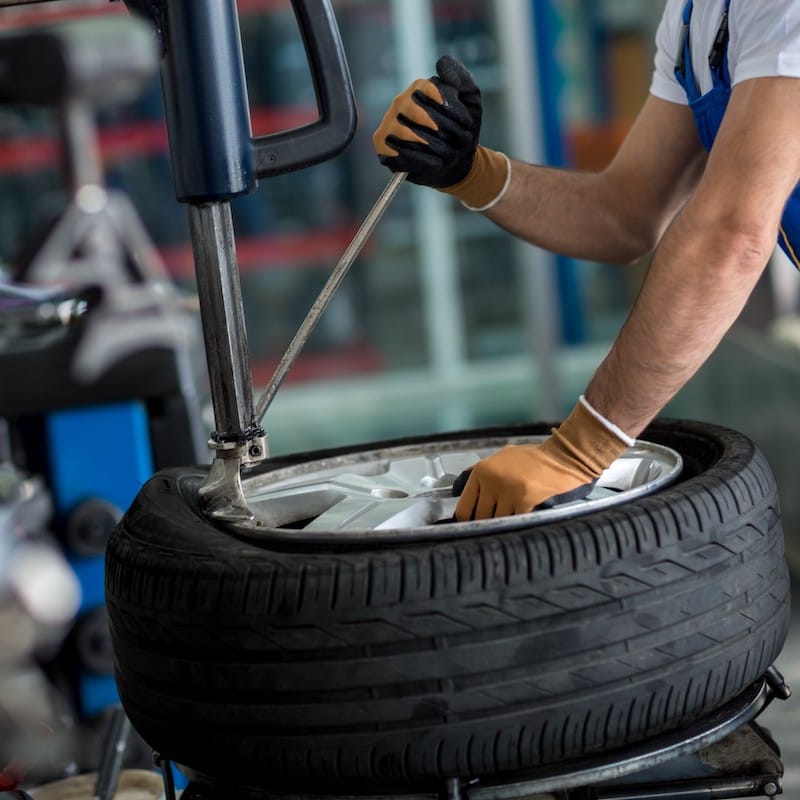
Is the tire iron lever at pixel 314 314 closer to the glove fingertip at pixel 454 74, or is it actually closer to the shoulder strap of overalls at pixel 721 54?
the glove fingertip at pixel 454 74

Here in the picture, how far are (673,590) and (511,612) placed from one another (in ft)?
0.40

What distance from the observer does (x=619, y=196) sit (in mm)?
1507

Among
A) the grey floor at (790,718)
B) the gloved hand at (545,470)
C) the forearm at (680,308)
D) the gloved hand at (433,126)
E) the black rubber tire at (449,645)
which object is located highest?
the gloved hand at (433,126)

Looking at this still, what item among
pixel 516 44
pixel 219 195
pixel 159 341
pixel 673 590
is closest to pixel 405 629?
pixel 673 590

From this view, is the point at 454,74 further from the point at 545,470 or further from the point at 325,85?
the point at 545,470

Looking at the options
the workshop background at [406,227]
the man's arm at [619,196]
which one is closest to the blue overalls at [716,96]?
the man's arm at [619,196]

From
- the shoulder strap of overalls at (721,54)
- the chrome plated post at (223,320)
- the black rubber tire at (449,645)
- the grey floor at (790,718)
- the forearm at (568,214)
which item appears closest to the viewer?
the black rubber tire at (449,645)

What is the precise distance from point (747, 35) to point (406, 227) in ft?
13.6

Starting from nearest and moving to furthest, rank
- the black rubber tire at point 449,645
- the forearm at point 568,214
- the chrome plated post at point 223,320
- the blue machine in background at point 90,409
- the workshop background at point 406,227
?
the black rubber tire at point 449,645 → the chrome plated post at point 223,320 → the forearm at point 568,214 → the blue machine in background at point 90,409 → the workshop background at point 406,227

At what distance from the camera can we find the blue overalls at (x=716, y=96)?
3.90 ft

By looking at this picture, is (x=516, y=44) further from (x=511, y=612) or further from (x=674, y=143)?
(x=511, y=612)

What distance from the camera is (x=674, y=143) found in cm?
147

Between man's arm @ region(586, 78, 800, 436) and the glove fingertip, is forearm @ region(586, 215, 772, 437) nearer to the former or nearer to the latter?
man's arm @ region(586, 78, 800, 436)

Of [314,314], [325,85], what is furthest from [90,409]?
[325,85]
